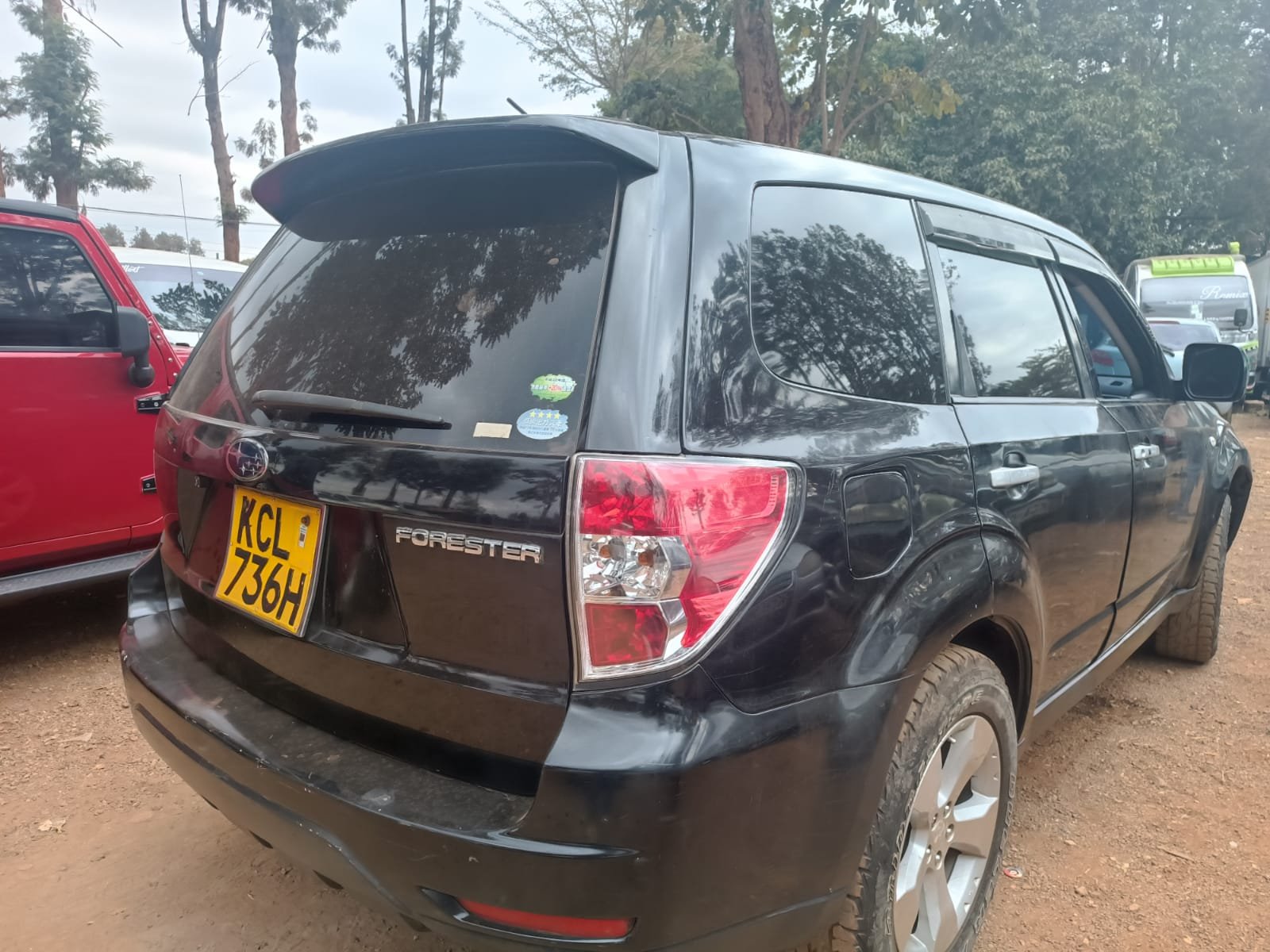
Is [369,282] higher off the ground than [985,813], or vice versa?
[369,282]

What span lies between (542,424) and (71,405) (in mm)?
3046

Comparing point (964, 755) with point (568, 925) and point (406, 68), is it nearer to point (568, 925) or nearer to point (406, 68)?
point (568, 925)

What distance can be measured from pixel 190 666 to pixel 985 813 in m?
1.81

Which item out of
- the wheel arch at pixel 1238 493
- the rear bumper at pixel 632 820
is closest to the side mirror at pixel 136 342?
the rear bumper at pixel 632 820

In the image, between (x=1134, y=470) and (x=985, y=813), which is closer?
(x=985, y=813)

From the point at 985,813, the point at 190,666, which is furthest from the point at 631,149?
the point at 985,813

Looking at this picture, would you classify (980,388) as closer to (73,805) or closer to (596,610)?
(596,610)

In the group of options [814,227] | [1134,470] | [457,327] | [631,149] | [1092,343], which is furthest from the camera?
[1092,343]

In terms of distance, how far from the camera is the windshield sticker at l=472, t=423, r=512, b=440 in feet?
4.90

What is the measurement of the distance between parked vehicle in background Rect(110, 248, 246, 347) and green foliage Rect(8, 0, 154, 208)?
521 inches

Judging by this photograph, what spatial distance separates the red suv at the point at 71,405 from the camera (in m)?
3.53

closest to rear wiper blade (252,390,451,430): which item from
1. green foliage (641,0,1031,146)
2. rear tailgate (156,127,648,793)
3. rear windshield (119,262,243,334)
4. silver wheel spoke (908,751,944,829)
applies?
rear tailgate (156,127,648,793)

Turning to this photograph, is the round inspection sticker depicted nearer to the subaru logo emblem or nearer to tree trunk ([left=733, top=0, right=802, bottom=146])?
the subaru logo emblem

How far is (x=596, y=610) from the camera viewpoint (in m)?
1.41
